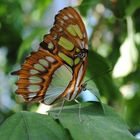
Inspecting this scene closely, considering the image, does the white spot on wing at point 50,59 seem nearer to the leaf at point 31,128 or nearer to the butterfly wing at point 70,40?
the butterfly wing at point 70,40

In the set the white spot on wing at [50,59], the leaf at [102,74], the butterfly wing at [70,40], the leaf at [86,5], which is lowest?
the leaf at [102,74]

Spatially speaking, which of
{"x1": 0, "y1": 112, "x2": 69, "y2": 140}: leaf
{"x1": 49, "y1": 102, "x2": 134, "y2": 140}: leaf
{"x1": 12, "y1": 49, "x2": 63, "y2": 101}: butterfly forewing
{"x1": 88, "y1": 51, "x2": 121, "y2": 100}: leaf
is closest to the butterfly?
{"x1": 12, "y1": 49, "x2": 63, "y2": 101}: butterfly forewing

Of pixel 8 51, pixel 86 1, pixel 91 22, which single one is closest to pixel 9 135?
pixel 86 1

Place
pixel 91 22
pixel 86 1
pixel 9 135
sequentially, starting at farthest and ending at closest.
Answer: pixel 91 22, pixel 86 1, pixel 9 135

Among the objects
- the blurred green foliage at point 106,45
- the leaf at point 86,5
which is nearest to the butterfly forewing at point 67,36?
the blurred green foliage at point 106,45

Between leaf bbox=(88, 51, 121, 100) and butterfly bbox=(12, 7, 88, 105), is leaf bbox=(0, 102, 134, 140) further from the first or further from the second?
leaf bbox=(88, 51, 121, 100)

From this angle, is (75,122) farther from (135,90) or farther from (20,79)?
(135,90)

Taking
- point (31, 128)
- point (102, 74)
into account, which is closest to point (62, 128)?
point (31, 128)
